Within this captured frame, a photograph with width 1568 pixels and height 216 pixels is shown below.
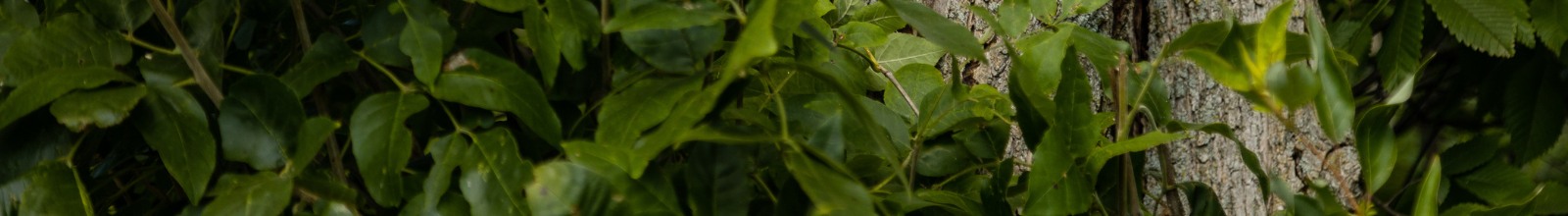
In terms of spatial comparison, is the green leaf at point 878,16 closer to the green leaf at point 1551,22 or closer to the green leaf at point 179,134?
the green leaf at point 179,134

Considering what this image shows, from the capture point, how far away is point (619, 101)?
2.19 feet

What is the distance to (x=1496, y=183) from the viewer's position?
80.5 inches

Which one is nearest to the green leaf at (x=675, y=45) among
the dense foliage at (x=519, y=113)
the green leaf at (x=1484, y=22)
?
the dense foliage at (x=519, y=113)

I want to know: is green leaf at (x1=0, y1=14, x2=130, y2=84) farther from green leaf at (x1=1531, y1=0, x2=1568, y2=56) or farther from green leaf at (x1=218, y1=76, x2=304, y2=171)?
green leaf at (x1=1531, y1=0, x2=1568, y2=56)

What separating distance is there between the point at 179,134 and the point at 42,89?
0.07 m

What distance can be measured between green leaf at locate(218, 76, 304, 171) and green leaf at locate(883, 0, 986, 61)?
1.06 feet

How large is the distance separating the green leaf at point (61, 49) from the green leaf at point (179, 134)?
37 millimetres

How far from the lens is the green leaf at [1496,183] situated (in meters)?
1.94

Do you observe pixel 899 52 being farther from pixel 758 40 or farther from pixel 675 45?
pixel 758 40

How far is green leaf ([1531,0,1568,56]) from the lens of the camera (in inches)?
75.8

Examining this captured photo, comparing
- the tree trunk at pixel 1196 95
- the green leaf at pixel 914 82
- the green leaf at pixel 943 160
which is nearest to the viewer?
the green leaf at pixel 943 160

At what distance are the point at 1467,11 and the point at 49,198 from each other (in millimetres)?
1838

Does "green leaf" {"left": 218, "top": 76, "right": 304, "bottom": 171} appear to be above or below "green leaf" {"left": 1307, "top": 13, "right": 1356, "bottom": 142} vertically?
below

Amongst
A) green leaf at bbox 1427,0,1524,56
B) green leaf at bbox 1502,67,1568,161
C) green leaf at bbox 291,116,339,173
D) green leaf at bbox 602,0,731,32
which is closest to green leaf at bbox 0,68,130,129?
green leaf at bbox 291,116,339,173
